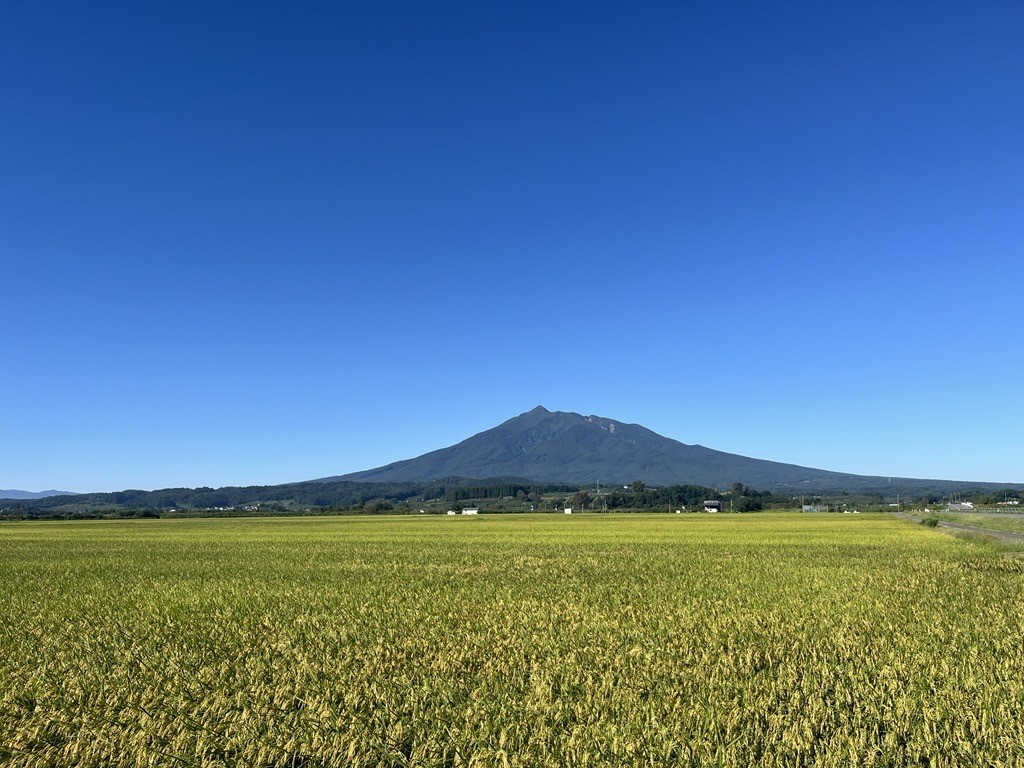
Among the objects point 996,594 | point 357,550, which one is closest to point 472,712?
point 996,594

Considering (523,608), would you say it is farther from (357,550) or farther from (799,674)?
(357,550)

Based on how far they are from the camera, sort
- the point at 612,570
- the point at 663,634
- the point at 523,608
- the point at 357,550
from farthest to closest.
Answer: the point at 357,550
the point at 612,570
the point at 523,608
the point at 663,634

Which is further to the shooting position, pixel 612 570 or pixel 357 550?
pixel 357 550

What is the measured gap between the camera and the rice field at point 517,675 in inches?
212

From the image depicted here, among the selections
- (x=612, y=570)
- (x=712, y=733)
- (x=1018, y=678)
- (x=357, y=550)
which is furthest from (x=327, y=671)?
(x=357, y=550)

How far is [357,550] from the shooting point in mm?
32219

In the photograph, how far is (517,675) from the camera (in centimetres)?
742

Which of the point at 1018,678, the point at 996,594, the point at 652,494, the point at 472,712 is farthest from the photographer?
the point at 652,494

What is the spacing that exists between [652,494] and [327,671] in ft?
550

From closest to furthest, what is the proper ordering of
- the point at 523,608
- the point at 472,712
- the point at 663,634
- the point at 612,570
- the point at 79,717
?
the point at 472,712 < the point at 79,717 < the point at 663,634 < the point at 523,608 < the point at 612,570

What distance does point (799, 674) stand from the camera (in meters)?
7.54

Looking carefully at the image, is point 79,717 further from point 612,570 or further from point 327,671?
point 612,570

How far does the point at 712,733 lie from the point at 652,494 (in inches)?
6662

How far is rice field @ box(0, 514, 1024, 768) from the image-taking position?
5379 millimetres
